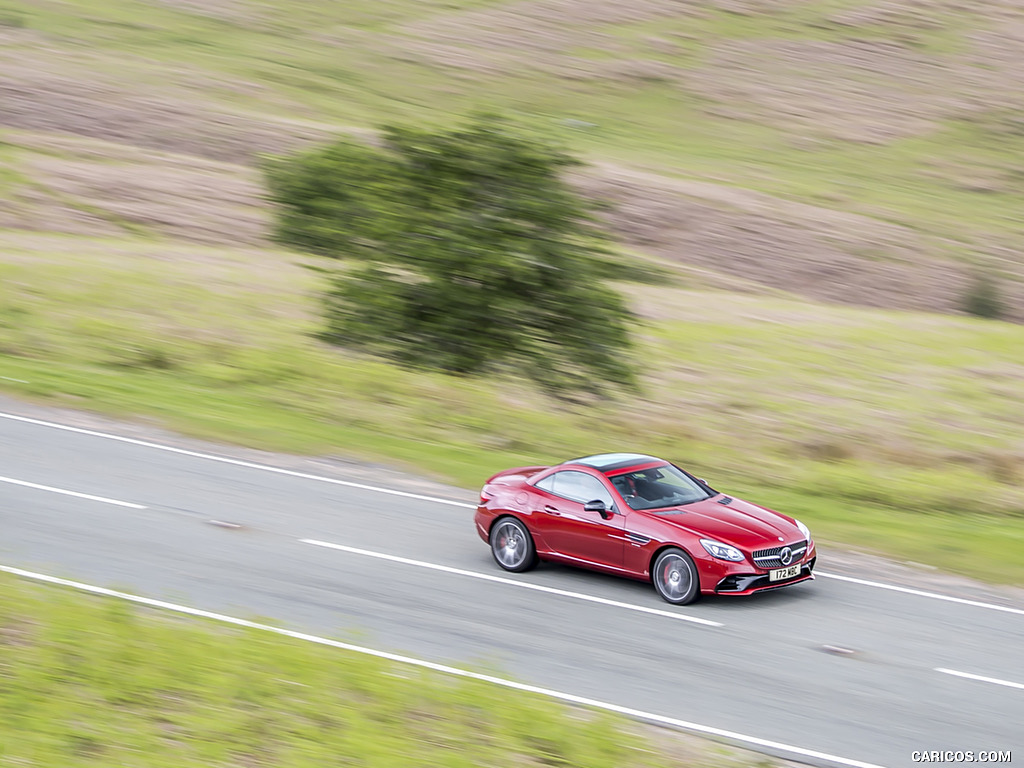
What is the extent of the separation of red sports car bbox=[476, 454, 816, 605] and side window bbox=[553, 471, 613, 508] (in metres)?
0.01

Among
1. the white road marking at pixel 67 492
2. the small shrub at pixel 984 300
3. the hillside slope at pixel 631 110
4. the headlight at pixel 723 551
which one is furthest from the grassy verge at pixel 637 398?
the hillside slope at pixel 631 110

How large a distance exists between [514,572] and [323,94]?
5408 cm

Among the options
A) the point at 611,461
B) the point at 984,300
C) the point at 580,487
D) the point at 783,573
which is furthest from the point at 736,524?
the point at 984,300

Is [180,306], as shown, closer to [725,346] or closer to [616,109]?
[725,346]

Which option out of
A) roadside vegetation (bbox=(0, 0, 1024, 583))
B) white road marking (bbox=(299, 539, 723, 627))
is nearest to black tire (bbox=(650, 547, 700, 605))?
white road marking (bbox=(299, 539, 723, 627))

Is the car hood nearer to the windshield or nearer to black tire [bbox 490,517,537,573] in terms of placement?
the windshield

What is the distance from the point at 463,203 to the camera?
2247cm

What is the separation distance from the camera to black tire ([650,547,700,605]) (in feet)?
39.7

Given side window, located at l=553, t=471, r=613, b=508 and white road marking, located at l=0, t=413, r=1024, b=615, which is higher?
side window, located at l=553, t=471, r=613, b=508

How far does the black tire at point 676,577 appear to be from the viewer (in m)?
12.1

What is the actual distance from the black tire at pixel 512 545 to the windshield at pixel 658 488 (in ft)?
3.70

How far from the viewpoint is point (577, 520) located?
509 inches

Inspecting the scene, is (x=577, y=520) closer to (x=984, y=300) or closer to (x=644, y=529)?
(x=644, y=529)

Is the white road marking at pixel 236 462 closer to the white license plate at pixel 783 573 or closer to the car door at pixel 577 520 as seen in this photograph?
the car door at pixel 577 520
